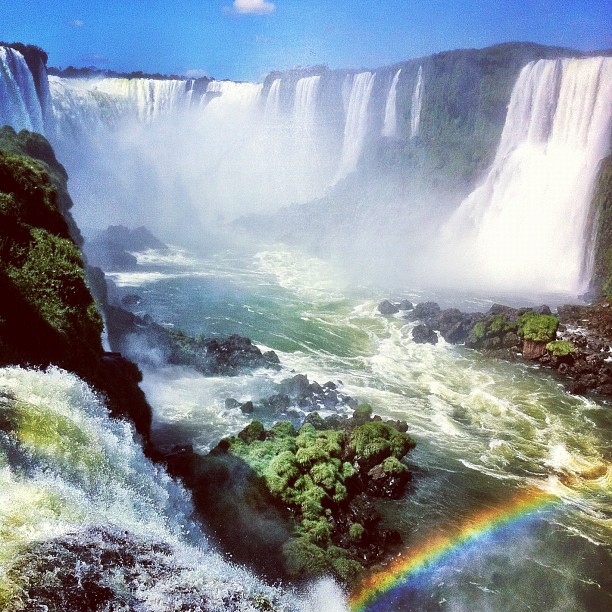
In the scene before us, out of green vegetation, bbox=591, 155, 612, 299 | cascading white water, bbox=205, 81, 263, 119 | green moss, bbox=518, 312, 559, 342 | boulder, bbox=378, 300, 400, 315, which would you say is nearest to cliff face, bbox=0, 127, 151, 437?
boulder, bbox=378, 300, 400, 315

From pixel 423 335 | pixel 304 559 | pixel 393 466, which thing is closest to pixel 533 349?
pixel 423 335

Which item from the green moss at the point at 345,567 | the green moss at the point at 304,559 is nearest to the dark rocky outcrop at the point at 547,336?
the green moss at the point at 345,567

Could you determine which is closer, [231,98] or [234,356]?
[234,356]

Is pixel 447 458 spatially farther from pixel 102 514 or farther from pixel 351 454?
pixel 102 514

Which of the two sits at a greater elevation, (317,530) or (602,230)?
(602,230)

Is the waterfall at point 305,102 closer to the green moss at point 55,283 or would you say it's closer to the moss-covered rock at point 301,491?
the moss-covered rock at point 301,491

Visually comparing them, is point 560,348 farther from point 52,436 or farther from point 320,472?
point 52,436

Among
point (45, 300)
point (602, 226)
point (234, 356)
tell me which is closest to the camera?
point (45, 300)

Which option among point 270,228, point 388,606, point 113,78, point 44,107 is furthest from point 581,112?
point 113,78
